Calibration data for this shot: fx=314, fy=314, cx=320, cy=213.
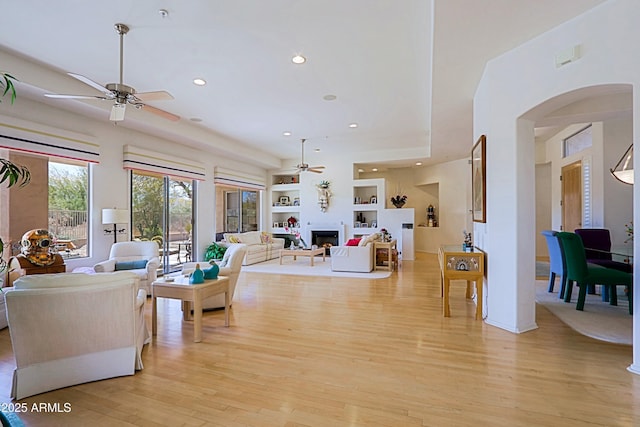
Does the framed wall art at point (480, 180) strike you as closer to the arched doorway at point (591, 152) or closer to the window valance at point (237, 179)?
the arched doorway at point (591, 152)

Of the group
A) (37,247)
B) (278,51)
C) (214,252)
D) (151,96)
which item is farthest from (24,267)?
(214,252)

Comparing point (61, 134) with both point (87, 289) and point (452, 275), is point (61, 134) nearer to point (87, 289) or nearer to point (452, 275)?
point (87, 289)

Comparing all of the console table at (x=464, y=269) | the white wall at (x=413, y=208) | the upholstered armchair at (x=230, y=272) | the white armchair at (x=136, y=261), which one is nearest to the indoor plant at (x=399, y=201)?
the white wall at (x=413, y=208)

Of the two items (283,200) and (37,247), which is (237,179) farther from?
(37,247)

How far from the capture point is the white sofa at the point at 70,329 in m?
2.25

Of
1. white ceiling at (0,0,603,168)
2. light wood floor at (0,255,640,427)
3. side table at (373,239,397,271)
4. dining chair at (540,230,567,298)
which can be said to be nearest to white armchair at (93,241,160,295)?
light wood floor at (0,255,640,427)

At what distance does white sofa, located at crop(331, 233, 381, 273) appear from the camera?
22.7ft

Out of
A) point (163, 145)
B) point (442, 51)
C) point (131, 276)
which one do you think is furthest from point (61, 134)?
point (442, 51)

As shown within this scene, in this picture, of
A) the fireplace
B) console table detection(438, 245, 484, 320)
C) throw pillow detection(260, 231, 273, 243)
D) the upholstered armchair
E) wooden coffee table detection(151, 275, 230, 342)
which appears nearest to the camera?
wooden coffee table detection(151, 275, 230, 342)

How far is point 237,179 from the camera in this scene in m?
9.26

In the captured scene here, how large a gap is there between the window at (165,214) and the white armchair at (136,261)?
42.5 inches

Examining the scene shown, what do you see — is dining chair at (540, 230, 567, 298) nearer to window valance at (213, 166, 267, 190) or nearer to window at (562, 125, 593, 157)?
window at (562, 125, 593, 157)

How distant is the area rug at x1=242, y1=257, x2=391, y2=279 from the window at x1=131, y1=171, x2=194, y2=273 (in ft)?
5.36

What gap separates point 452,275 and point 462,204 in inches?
260
